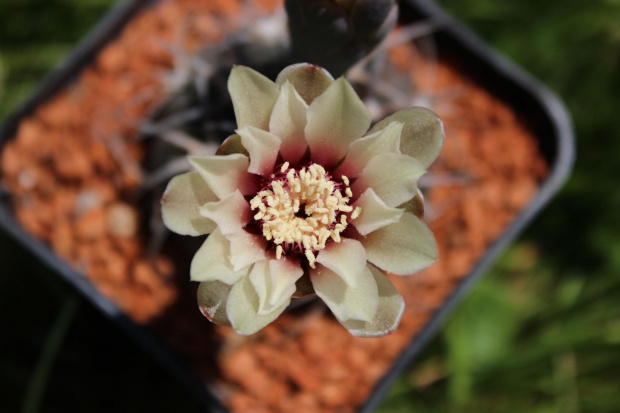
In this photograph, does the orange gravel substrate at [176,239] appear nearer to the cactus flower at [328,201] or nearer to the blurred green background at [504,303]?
the blurred green background at [504,303]

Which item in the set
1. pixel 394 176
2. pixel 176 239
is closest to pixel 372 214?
pixel 394 176

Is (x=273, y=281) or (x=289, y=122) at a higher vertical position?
(x=289, y=122)

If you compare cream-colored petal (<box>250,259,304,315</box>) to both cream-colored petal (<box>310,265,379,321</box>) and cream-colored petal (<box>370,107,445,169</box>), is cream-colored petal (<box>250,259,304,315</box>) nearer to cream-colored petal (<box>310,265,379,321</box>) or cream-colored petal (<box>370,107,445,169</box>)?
cream-colored petal (<box>310,265,379,321</box>)

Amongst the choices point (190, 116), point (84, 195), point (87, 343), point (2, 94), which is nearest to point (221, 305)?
point (190, 116)

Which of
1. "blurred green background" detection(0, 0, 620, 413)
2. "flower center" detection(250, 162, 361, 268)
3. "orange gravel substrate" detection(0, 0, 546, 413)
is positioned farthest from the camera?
"blurred green background" detection(0, 0, 620, 413)

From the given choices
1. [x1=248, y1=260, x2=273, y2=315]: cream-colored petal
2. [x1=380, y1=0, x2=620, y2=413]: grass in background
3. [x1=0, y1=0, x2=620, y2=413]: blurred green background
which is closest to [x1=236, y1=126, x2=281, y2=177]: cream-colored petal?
[x1=248, y1=260, x2=273, y2=315]: cream-colored petal

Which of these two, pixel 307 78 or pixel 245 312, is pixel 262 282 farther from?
pixel 307 78

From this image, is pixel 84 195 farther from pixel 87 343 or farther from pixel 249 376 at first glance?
pixel 249 376

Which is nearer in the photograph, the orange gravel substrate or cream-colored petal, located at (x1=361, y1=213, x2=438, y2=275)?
cream-colored petal, located at (x1=361, y1=213, x2=438, y2=275)
